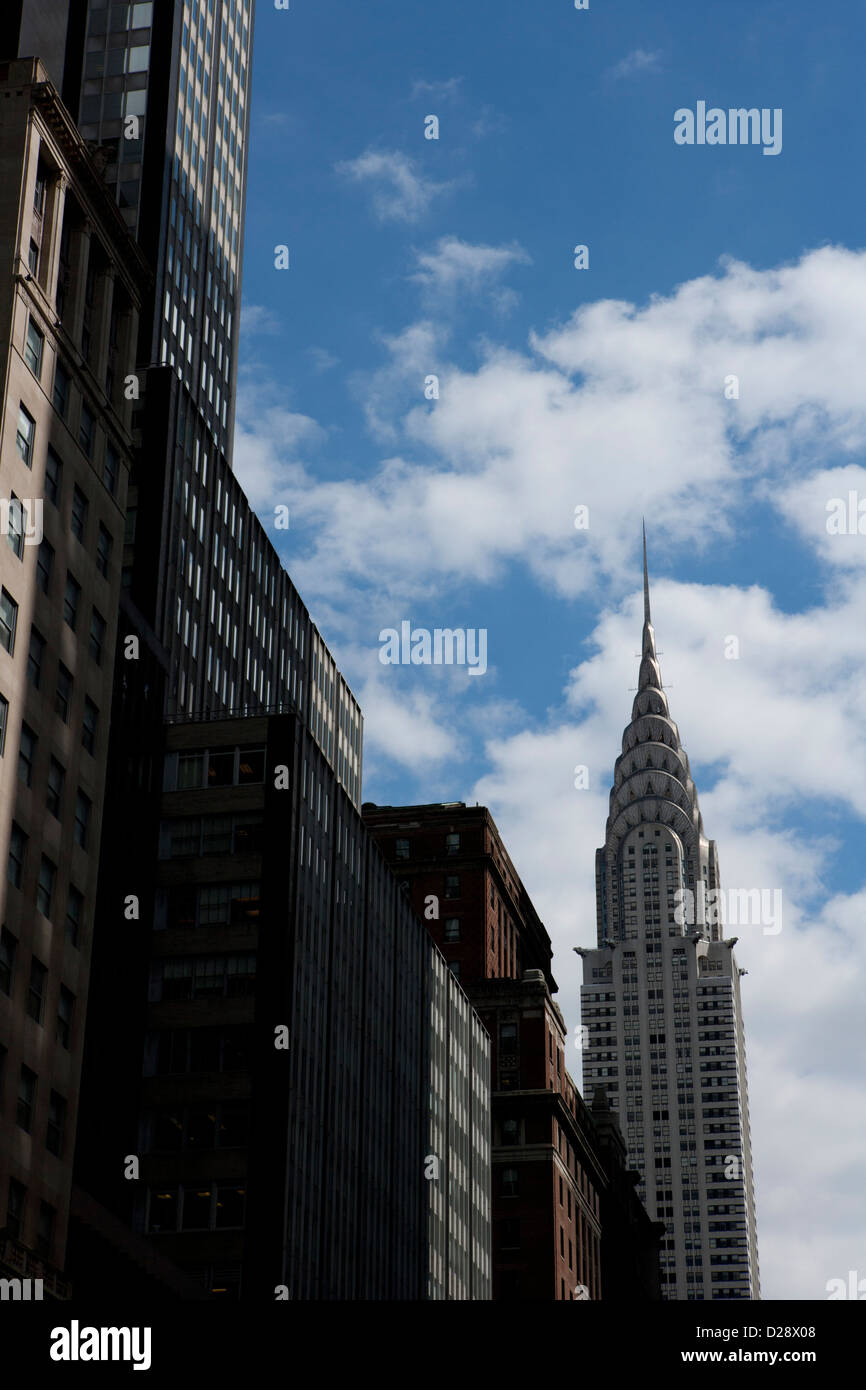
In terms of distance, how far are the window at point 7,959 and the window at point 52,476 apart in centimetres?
1559

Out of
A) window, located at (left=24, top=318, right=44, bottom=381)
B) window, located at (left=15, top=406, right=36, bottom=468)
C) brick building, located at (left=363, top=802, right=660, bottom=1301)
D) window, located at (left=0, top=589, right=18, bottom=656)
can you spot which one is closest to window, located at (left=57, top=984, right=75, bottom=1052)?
window, located at (left=0, top=589, right=18, bottom=656)

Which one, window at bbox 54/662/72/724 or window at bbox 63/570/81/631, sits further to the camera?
window at bbox 63/570/81/631

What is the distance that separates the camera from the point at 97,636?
69812mm

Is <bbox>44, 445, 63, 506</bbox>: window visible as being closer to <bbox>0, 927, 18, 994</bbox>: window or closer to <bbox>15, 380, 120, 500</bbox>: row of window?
<bbox>15, 380, 120, 500</bbox>: row of window

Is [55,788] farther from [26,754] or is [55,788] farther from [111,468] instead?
[111,468]

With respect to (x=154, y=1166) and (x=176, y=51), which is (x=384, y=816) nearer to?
(x=176, y=51)

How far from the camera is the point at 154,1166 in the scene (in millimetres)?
82250

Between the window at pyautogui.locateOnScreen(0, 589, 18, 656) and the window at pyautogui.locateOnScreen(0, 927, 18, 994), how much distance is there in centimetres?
915

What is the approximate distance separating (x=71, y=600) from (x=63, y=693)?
142 inches

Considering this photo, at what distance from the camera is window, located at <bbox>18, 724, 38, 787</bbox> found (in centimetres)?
6178

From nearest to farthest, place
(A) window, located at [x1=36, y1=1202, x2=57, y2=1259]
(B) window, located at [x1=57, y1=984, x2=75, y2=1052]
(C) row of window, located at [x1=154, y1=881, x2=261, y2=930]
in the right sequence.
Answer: (A) window, located at [x1=36, y1=1202, x2=57, y2=1259] < (B) window, located at [x1=57, y1=984, x2=75, y2=1052] < (C) row of window, located at [x1=154, y1=881, x2=261, y2=930]

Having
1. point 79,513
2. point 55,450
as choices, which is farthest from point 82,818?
point 55,450
